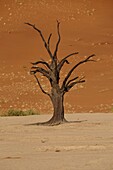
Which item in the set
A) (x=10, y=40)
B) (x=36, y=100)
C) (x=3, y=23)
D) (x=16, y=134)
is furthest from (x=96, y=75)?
(x=16, y=134)

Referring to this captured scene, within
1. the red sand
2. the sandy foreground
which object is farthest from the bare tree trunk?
the red sand

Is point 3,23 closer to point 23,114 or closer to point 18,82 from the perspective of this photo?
point 18,82

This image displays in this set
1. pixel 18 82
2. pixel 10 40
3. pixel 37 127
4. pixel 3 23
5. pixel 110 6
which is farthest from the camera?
pixel 110 6

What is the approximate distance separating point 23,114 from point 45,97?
6499 millimetres

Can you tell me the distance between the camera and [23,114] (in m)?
23.0

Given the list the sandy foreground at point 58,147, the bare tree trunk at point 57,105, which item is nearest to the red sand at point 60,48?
the bare tree trunk at point 57,105

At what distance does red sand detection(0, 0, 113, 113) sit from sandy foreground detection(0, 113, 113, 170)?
35.2 ft

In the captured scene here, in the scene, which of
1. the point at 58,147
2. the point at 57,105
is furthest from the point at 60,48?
the point at 58,147

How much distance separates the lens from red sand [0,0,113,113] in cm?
2848

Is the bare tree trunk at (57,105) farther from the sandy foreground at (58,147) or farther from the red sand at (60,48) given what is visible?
the red sand at (60,48)

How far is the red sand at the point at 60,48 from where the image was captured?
28484 mm

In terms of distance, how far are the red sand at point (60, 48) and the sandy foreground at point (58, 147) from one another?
10727mm

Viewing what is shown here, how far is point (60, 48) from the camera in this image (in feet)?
126

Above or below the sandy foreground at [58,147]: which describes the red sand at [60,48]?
above
